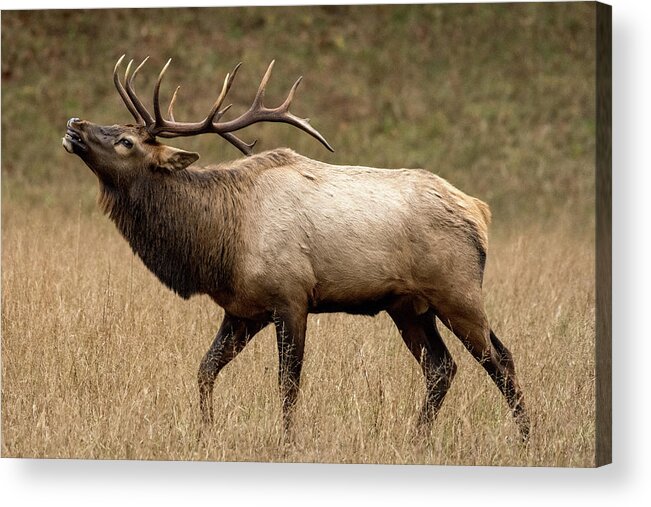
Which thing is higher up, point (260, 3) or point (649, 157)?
point (260, 3)

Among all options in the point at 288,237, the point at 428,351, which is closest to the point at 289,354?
the point at 288,237

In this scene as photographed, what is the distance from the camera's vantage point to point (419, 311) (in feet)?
22.7

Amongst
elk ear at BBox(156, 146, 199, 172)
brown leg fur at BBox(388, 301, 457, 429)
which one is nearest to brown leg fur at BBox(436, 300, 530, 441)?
brown leg fur at BBox(388, 301, 457, 429)

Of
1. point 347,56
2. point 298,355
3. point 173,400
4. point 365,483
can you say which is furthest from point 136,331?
point 347,56

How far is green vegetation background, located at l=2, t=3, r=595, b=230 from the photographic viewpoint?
9.08 metres

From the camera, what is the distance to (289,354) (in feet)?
21.9

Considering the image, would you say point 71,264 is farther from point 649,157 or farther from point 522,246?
point 649,157

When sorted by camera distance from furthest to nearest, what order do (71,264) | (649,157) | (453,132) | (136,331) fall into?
(453,132)
(71,264)
(136,331)
(649,157)

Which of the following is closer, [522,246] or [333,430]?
[333,430]

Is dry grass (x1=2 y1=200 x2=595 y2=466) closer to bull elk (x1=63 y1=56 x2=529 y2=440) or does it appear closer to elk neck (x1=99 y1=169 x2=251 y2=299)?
bull elk (x1=63 y1=56 x2=529 y2=440)

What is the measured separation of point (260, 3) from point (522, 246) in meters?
3.13

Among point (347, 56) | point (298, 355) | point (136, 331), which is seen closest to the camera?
point (298, 355)

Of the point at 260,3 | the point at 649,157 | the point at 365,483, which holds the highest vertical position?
the point at 260,3

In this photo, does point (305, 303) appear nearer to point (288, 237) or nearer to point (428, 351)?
point (288, 237)
